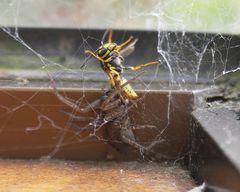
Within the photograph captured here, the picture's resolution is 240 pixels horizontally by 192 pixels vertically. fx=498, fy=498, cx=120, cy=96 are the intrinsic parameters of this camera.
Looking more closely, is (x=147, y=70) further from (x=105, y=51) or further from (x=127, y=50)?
(x=105, y=51)

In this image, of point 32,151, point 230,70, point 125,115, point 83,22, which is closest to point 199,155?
point 125,115

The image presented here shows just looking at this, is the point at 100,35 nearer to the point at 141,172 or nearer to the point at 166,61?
the point at 166,61

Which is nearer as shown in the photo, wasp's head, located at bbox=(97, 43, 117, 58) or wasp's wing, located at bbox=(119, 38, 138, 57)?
wasp's head, located at bbox=(97, 43, 117, 58)

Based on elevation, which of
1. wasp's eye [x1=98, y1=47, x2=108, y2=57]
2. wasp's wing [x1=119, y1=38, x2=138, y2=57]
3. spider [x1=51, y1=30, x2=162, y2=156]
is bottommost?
spider [x1=51, y1=30, x2=162, y2=156]

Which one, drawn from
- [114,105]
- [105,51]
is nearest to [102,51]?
[105,51]

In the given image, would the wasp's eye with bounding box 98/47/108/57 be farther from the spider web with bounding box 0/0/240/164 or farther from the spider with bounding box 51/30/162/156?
the spider web with bounding box 0/0/240/164

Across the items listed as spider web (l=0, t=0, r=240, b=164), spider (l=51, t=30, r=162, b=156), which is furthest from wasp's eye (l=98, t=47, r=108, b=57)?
spider web (l=0, t=0, r=240, b=164)
